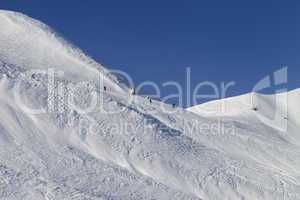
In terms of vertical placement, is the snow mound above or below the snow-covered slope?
above

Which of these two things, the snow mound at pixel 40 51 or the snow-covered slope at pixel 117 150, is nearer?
the snow-covered slope at pixel 117 150

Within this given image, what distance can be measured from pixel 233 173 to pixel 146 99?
12.8m

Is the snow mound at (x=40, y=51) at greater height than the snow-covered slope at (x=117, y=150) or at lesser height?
greater

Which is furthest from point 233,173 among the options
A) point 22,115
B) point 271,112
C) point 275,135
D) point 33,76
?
point 271,112

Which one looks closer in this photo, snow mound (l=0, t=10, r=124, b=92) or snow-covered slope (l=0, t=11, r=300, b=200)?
snow-covered slope (l=0, t=11, r=300, b=200)

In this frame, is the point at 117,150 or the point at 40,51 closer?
the point at 117,150

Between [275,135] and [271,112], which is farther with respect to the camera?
[271,112]

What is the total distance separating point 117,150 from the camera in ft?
91.9

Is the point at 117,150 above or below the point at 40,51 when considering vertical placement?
below

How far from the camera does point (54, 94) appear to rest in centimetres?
3234

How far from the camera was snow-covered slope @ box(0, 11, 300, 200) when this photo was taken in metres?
23.4

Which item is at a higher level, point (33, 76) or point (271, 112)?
point (33, 76)

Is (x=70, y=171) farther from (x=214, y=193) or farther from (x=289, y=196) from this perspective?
(x=289, y=196)

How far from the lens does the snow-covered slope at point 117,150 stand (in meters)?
23.4
